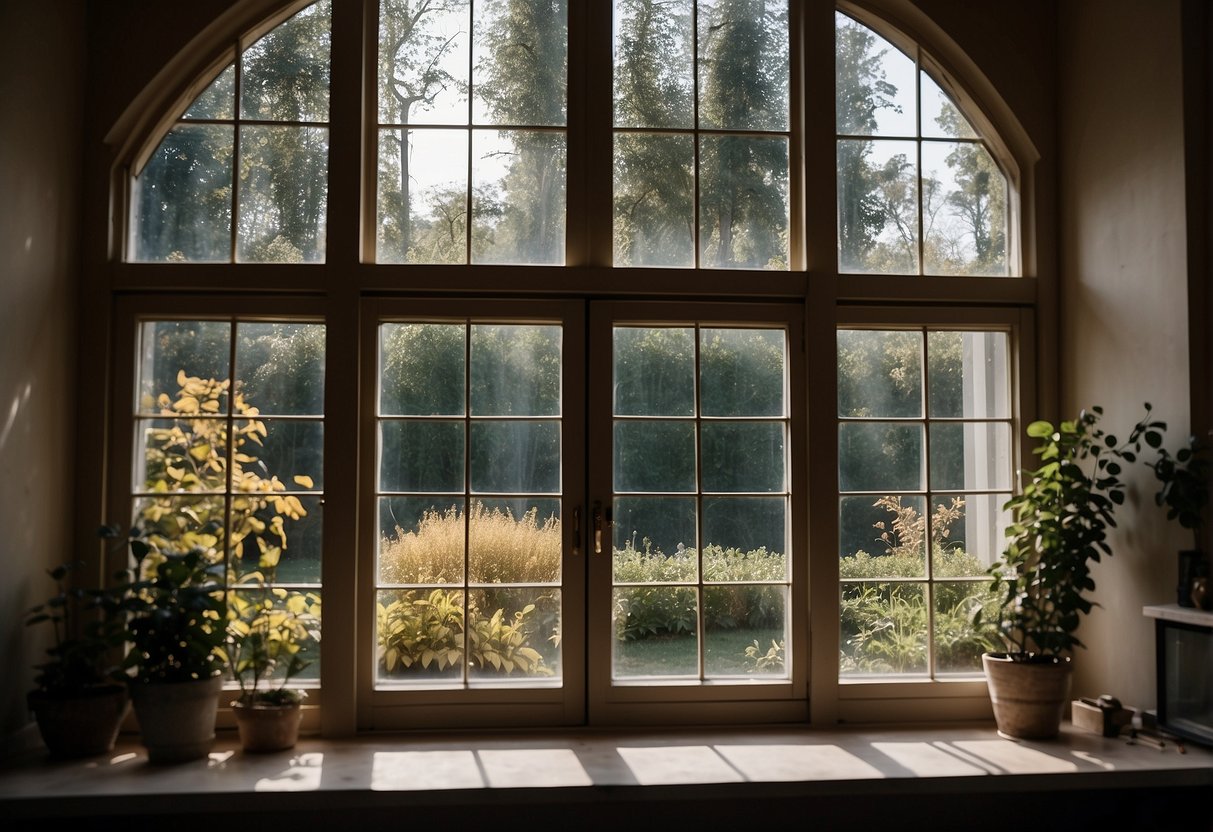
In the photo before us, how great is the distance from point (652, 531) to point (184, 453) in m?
2.01

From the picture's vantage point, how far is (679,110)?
14.2ft

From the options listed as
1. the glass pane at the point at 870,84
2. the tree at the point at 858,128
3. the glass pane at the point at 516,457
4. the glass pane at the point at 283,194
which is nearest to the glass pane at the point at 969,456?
the tree at the point at 858,128

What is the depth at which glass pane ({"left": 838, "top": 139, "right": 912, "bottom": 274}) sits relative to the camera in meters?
4.36

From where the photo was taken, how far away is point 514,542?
415cm

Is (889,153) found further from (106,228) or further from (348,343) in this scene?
(106,228)

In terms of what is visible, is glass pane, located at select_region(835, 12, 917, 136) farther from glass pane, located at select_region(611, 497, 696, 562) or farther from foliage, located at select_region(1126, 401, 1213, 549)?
glass pane, located at select_region(611, 497, 696, 562)

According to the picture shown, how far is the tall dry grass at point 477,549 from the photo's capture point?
4121 millimetres

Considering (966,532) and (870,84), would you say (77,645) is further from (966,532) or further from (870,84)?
(870,84)

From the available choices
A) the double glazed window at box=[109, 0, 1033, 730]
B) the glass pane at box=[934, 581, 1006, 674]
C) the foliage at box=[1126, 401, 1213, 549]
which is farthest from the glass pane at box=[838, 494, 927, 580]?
the foliage at box=[1126, 401, 1213, 549]

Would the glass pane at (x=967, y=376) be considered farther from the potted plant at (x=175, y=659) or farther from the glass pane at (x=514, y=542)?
the potted plant at (x=175, y=659)

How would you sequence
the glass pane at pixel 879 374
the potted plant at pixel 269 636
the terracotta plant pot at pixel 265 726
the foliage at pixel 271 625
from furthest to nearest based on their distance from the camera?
the glass pane at pixel 879 374
the foliage at pixel 271 625
the potted plant at pixel 269 636
the terracotta plant pot at pixel 265 726

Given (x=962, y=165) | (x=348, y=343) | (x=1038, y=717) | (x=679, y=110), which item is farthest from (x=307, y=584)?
(x=962, y=165)

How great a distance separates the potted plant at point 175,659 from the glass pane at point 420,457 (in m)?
0.84

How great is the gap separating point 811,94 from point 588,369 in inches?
62.0
